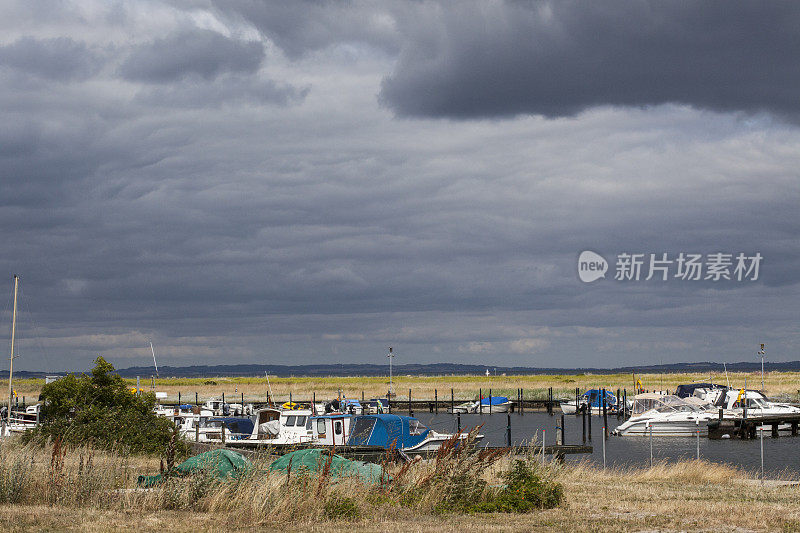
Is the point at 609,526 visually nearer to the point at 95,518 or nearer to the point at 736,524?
the point at 736,524

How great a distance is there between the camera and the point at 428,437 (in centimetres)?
4197

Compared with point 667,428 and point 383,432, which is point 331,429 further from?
point 667,428

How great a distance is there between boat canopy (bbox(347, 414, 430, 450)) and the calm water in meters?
5.34

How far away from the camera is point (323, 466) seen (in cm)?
1847

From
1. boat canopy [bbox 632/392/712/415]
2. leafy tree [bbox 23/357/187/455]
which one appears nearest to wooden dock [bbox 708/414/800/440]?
boat canopy [bbox 632/392/712/415]

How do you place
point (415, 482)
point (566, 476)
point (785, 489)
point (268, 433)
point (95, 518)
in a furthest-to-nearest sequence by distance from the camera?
point (268, 433) → point (566, 476) → point (785, 489) → point (415, 482) → point (95, 518)

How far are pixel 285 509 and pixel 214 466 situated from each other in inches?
109

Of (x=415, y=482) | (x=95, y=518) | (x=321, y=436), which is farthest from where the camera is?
(x=321, y=436)

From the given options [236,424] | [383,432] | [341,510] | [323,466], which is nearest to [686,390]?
[236,424]

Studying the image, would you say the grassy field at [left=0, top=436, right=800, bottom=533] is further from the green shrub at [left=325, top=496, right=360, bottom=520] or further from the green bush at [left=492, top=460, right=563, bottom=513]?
the green bush at [left=492, top=460, right=563, bottom=513]

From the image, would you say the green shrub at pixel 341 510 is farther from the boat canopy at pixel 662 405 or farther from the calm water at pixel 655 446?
the boat canopy at pixel 662 405

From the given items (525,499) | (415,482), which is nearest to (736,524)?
(525,499)

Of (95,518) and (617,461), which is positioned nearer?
(95,518)

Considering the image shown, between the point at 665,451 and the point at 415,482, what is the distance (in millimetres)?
37312
